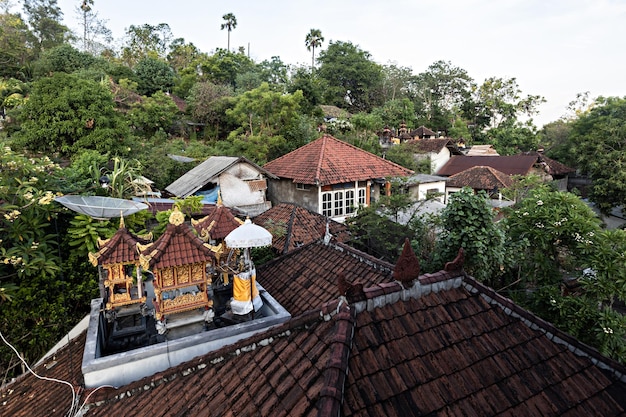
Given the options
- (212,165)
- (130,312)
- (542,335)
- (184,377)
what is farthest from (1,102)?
(542,335)

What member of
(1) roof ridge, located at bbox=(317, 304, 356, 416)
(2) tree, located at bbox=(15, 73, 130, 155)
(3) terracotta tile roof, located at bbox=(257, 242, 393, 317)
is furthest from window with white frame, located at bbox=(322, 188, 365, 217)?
(1) roof ridge, located at bbox=(317, 304, 356, 416)

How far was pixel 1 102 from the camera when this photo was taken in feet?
71.5

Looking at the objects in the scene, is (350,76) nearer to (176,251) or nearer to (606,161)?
(606,161)

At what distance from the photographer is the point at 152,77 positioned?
34.1 meters

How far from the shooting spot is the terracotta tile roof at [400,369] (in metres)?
3.14

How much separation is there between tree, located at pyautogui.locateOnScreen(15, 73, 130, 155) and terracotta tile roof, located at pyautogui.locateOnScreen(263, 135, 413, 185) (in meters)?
8.21

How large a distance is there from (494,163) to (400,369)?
34068mm

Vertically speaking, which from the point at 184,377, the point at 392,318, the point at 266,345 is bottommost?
the point at 184,377

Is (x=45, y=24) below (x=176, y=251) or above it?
above

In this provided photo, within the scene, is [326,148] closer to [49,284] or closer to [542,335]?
[49,284]

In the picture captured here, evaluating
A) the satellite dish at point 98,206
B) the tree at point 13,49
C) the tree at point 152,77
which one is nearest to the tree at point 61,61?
the tree at point 13,49

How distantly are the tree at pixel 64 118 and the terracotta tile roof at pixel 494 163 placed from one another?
2836cm

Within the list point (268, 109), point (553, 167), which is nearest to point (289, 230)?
point (268, 109)

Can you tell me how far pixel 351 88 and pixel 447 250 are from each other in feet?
136
